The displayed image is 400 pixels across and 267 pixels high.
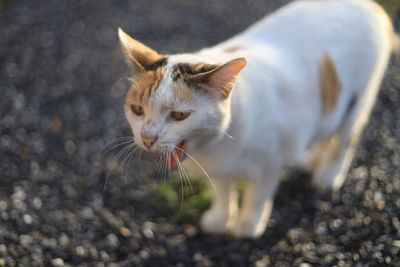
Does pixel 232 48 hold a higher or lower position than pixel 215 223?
higher

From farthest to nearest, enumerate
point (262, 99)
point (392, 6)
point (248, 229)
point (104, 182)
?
point (392, 6)
point (104, 182)
point (248, 229)
point (262, 99)

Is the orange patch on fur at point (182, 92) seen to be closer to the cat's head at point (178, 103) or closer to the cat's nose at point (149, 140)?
the cat's head at point (178, 103)

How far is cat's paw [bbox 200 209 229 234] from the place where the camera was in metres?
2.89

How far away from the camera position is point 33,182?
3.04 m

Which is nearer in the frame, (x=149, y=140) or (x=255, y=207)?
(x=149, y=140)

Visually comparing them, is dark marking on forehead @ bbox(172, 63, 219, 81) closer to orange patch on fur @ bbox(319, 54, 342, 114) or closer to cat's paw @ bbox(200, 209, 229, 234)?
orange patch on fur @ bbox(319, 54, 342, 114)

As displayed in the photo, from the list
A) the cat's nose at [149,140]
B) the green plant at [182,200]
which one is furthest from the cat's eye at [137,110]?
the green plant at [182,200]

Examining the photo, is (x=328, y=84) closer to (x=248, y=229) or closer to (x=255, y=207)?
(x=255, y=207)

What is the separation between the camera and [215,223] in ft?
9.51

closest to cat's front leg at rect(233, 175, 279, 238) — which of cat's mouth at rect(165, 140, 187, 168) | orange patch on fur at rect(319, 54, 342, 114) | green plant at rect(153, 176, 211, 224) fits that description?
green plant at rect(153, 176, 211, 224)

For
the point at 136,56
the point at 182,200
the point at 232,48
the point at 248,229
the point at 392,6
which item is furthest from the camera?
the point at 392,6

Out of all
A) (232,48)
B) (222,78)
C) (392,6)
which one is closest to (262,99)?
(232,48)

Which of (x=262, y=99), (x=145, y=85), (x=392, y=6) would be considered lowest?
(x=392, y=6)

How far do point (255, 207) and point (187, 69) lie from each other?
1.06 metres
